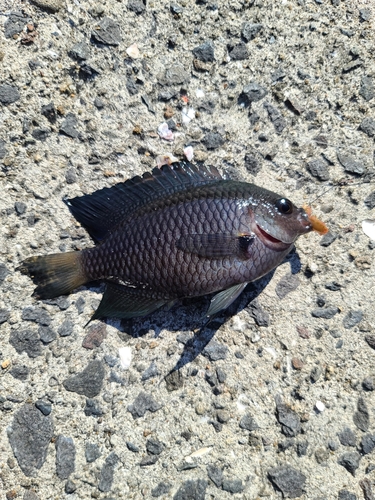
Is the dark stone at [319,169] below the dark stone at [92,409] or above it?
above

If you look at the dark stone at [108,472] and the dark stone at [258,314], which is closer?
the dark stone at [108,472]

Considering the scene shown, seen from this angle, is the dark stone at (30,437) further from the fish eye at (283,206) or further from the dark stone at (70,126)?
the fish eye at (283,206)

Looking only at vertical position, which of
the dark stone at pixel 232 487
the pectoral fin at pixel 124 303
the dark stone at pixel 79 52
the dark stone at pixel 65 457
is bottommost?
the dark stone at pixel 65 457

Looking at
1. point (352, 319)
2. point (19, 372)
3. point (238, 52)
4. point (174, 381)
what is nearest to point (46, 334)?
point (19, 372)

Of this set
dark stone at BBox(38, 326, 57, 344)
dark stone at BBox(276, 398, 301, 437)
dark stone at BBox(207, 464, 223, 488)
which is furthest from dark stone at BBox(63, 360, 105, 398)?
dark stone at BBox(276, 398, 301, 437)

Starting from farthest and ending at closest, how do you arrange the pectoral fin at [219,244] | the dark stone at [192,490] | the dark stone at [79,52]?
the dark stone at [79,52]
the dark stone at [192,490]
the pectoral fin at [219,244]

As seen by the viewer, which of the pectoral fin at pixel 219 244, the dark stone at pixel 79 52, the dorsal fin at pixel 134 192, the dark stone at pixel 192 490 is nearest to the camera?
the pectoral fin at pixel 219 244

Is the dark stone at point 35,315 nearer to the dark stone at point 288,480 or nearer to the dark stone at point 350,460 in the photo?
the dark stone at point 288,480

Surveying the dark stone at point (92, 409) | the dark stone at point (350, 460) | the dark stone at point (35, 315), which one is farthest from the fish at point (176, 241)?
the dark stone at point (350, 460)
